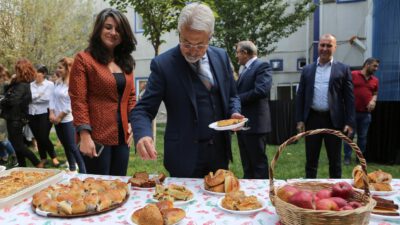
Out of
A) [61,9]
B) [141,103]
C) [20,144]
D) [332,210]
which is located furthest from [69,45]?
[332,210]

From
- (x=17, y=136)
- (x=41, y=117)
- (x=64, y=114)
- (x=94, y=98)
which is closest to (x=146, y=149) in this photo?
(x=94, y=98)

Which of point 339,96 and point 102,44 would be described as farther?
point 339,96

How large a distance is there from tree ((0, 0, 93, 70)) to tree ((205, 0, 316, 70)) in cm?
784

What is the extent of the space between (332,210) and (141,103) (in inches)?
44.4

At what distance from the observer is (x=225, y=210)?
1392 millimetres

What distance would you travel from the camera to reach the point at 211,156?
1.97 meters

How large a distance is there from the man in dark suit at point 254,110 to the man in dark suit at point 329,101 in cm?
43

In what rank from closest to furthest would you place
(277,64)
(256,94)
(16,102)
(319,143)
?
(319,143) < (256,94) < (16,102) < (277,64)

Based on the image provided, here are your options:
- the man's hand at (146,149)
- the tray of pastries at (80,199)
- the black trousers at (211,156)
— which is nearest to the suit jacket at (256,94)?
the black trousers at (211,156)

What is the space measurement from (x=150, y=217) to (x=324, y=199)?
607 mm

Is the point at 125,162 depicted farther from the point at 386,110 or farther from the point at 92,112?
the point at 386,110

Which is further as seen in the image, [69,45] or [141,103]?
[69,45]

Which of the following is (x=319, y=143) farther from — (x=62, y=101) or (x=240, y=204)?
(x=62, y=101)

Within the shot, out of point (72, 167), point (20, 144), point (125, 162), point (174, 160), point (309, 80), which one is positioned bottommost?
point (72, 167)
